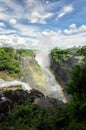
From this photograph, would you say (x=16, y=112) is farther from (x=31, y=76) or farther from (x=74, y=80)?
(x=31, y=76)

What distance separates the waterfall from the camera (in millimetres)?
69625

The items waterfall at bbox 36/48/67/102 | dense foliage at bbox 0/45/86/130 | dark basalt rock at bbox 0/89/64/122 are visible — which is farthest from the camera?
waterfall at bbox 36/48/67/102

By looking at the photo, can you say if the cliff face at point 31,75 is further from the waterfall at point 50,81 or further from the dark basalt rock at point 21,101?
the dark basalt rock at point 21,101

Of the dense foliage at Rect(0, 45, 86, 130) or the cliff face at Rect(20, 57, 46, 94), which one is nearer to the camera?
the dense foliage at Rect(0, 45, 86, 130)

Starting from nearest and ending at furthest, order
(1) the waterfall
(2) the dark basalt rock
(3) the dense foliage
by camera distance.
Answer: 1. (3) the dense foliage
2. (2) the dark basalt rock
3. (1) the waterfall

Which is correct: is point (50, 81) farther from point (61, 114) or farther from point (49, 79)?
point (61, 114)

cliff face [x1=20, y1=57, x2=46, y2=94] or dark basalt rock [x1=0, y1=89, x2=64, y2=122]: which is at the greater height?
dark basalt rock [x1=0, y1=89, x2=64, y2=122]

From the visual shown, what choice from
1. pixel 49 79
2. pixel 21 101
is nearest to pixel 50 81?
pixel 49 79

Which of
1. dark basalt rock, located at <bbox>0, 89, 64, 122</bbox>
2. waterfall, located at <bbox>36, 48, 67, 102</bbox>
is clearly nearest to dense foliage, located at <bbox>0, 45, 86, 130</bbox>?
dark basalt rock, located at <bbox>0, 89, 64, 122</bbox>

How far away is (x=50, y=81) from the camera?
3396 inches

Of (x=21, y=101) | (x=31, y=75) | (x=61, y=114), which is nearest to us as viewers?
(x=61, y=114)

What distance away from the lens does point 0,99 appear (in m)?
30.5

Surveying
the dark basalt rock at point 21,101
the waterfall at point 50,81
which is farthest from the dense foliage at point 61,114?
the waterfall at point 50,81

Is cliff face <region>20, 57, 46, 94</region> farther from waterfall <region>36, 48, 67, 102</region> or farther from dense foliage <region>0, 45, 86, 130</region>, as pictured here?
dense foliage <region>0, 45, 86, 130</region>
